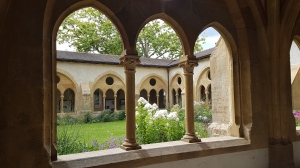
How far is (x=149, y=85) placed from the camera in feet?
53.3

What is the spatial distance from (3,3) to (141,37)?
59.9 ft

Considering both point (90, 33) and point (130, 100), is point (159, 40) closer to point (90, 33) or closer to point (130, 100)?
point (90, 33)

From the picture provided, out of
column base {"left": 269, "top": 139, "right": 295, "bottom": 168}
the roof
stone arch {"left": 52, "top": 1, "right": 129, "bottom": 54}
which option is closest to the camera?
stone arch {"left": 52, "top": 1, "right": 129, "bottom": 54}

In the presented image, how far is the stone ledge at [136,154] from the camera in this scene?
2.58 metres

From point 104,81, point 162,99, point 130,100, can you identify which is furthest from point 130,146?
point 162,99

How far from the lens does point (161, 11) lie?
329 centimetres

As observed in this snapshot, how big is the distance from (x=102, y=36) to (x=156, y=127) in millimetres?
16020

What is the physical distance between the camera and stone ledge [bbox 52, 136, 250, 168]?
2.58m

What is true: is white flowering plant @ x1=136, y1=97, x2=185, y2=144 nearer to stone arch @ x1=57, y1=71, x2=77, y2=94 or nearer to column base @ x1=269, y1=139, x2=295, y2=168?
column base @ x1=269, y1=139, x2=295, y2=168

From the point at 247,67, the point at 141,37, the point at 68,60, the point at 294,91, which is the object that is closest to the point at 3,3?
the point at 247,67

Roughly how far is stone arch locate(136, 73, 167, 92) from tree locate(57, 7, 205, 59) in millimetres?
4373

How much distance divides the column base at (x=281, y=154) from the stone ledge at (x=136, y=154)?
1.74 feet

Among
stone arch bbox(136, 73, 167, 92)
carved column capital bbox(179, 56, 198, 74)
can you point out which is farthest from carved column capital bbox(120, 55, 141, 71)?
stone arch bbox(136, 73, 167, 92)

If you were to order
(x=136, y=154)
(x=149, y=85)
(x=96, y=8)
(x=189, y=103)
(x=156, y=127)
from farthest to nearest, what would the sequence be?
(x=149, y=85) < (x=156, y=127) < (x=189, y=103) < (x=96, y=8) < (x=136, y=154)
